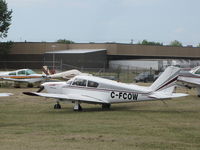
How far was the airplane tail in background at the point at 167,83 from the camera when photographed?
19.9m

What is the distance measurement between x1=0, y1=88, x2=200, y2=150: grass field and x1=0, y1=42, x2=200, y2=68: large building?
4431 centimetres

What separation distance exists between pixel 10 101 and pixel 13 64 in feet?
153

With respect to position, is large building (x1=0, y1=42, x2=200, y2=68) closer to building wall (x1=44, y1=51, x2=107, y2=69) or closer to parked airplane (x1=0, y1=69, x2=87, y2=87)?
building wall (x1=44, y1=51, x2=107, y2=69)

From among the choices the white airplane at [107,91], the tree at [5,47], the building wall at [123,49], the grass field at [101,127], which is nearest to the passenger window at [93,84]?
the white airplane at [107,91]

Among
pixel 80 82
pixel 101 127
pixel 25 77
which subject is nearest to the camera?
pixel 101 127

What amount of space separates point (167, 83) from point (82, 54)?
48.8 metres

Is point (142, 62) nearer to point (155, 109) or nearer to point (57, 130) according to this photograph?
point (155, 109)

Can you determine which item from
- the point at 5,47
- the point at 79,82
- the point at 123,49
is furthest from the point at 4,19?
the point at 79,82

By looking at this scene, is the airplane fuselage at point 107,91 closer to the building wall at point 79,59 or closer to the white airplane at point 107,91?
the white airplane at point 107,91

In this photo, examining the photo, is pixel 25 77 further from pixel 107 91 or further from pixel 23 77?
pixel 107 91

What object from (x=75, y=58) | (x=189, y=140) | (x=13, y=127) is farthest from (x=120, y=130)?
(x=75, y=58)

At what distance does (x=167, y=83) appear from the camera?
19906mm

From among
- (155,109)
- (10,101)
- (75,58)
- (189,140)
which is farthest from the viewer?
(75,58)

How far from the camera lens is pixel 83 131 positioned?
1388cm
